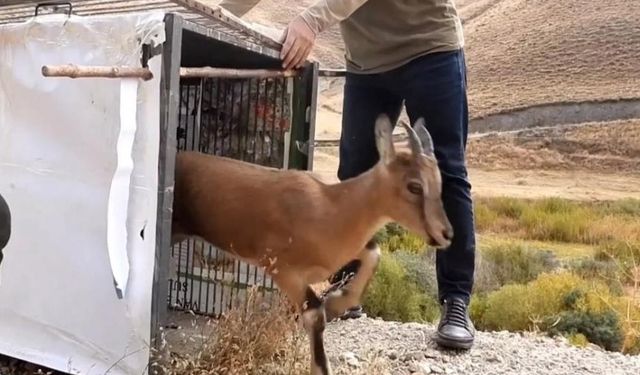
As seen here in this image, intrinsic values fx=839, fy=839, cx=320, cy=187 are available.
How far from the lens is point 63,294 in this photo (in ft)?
11.7

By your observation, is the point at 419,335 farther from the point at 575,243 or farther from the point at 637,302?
the point at 575,243

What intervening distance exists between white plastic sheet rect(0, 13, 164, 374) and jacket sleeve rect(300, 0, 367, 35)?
0.83m

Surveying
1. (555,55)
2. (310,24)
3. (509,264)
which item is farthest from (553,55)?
(310,24)

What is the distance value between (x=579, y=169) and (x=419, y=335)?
19.9m

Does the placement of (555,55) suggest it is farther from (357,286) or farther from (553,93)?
(357,286)

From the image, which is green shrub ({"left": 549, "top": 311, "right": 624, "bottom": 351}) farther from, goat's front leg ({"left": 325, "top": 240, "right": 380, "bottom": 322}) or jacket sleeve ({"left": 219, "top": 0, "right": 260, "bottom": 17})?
jacket sleeve ({"left": 219, "top": 0, "right": 260, "bottom": 17})

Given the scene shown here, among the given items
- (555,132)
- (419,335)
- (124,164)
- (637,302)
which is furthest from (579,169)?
(124,164)

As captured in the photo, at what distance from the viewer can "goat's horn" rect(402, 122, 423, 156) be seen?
10.7 ft

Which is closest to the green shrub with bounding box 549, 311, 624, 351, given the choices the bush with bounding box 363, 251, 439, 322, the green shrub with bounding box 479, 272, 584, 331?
the green shrub with bounding box 479, 272, 584, 331

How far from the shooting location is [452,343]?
13.4 feet

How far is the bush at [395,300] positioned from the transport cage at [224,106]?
270 centimetres

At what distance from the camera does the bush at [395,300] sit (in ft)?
25.0

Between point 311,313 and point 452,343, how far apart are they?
3.21 ft

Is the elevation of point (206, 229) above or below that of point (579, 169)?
above
